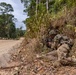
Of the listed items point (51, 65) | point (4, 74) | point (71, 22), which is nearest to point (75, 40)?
point (71, 22)

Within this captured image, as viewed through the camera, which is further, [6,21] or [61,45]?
[6,21]

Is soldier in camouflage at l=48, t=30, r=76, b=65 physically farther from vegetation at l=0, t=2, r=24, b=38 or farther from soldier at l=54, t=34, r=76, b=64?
vegetation at l=0, t=2, r=24, b=38

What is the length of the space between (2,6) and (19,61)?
4242cm

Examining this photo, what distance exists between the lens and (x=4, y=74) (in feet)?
19.5

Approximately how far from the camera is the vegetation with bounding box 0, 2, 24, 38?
145ft

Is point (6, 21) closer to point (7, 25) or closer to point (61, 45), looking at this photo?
point (7, 25)

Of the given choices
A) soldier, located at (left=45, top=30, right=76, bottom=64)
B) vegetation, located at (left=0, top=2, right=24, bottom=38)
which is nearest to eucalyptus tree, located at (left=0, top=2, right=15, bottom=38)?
vegetation, located at (left=0, top=2, right=24, bottom=38)

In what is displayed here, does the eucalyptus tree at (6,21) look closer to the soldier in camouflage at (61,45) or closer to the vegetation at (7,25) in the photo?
the vegetation at (7,25)

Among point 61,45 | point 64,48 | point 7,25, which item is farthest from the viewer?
point 7,25

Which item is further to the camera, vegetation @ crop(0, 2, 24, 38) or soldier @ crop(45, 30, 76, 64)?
vegetation @ crop(0, 2, 24, 38)

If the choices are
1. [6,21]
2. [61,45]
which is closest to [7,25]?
[6,21]

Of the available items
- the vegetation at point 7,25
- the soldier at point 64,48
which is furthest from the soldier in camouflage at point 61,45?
the vegetation at point 7,25

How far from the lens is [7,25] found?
44.5 m

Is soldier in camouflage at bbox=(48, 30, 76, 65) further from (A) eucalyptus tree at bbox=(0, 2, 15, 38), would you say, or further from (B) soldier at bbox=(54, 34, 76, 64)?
(A) eucalyptus tree at bbox=(0, 2, 15, 38)
